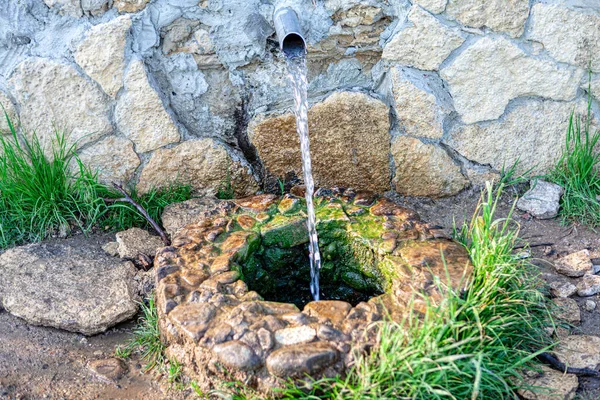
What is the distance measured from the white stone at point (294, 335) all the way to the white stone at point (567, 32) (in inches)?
63.7

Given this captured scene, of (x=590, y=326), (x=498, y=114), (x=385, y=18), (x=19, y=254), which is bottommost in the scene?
(x=590, y=326)

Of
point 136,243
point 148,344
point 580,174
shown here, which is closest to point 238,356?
point 148,344

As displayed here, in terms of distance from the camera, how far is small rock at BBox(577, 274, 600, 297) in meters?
2.60

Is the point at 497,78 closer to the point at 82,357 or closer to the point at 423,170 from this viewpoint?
the point at 423,170

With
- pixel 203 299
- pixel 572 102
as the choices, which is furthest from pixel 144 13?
pixel 572 102

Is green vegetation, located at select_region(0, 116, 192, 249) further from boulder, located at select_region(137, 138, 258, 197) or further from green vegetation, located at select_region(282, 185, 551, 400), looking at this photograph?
green vegetation, located at select_region(282, 185, 551, 400)

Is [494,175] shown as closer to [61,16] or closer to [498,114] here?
[498,114]

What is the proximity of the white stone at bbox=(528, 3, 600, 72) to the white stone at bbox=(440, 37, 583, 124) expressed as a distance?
0.06 meters

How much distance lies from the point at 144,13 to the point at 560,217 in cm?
192

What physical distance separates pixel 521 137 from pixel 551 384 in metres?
1.23

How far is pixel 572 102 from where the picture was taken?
2992 mm

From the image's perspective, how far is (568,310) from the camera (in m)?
2.49

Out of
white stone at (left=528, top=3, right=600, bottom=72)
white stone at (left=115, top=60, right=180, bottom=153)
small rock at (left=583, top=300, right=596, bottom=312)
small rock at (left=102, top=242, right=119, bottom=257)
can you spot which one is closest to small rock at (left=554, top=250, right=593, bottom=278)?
small rock at (left=583, top=300, right=596, bottom=312)

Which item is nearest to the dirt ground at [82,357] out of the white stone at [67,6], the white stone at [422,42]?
the white stone at [422,42]
